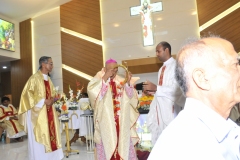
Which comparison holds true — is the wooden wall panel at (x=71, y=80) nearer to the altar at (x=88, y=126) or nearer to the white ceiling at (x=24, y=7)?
the white ceiling at (x=24, y=7)

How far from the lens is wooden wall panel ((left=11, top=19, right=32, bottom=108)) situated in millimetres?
9133

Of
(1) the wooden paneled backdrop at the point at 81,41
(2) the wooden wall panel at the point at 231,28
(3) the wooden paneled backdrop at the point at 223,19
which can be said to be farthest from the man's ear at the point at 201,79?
(1) the wooden paneled backdrop at the point at 81,41

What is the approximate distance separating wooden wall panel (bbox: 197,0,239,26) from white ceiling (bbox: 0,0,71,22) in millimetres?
4924

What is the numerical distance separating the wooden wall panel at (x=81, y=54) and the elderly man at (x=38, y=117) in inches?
191

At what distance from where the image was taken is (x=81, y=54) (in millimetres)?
8586

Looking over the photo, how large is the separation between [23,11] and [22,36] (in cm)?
119

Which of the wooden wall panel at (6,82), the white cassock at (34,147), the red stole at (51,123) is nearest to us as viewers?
the white cassock at (34,147)

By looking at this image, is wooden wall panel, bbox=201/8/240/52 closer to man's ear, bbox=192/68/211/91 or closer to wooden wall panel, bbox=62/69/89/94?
wooden wall panel, bbox=62/69/89/94

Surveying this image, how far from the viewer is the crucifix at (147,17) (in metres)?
7.87

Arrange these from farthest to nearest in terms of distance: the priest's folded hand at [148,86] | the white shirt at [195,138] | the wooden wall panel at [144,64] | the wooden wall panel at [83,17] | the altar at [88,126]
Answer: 1. the wooden wall panel at [83,17]
2. the wooden wall panel at [144,64]
3. the altar at [88,126]
4. the priest's folded hand at [148,86]
5. the white shirt at [195,138]

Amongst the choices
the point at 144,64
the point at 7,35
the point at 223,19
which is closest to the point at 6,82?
the point at 7,35

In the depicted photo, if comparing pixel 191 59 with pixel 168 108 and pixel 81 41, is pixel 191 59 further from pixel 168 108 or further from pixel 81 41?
pixel 81 41

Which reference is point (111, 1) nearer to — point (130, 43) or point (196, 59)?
point (130, 43)

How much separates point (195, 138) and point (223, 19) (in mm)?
7420
